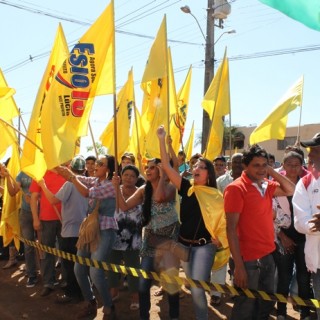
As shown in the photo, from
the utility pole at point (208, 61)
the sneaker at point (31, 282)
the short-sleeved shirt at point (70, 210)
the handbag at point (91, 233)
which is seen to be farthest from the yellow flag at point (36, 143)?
the utility pole at point (208, 61)

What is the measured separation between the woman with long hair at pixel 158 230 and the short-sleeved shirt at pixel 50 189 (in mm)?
1701

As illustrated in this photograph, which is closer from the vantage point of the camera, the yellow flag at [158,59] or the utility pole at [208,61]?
the yellow flag at [158,59]

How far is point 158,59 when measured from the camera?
17.7 feet

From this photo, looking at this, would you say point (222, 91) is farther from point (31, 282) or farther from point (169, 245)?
point (31, 282)

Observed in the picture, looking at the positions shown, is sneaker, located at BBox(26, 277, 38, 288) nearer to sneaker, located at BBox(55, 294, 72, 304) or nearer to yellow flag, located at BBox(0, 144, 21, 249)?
yellow flag, located at BBox(0, 144, 21, 249)

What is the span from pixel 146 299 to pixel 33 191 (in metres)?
2.50

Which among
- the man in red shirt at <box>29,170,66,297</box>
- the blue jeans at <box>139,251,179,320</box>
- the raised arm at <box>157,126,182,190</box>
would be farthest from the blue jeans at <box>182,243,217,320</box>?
the man in red shirt at <box>29,170,66,297</box>

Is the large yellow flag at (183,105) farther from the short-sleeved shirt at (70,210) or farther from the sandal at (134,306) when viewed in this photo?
the sandal at (134,306)

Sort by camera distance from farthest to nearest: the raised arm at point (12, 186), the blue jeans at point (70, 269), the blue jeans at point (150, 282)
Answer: the raised arm at point (12, 186) → the blue jeans at point (70, 269) → the blue jeans at point (150, 282)

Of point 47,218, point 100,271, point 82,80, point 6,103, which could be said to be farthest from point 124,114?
point 100,271

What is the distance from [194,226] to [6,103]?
3776 millimetres

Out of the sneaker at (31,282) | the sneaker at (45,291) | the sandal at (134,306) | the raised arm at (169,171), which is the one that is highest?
the raised arm at (169,171)

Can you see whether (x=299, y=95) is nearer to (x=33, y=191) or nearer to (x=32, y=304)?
(x=33, y=191)

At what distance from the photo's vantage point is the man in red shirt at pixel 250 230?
3703 mm
